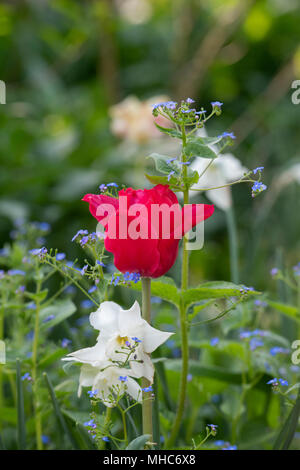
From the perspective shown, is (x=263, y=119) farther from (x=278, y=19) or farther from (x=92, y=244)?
(x=92, y=244)

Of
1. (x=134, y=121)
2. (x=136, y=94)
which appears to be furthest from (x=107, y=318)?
(x=136, y=94)

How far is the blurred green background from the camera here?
1.37 metres

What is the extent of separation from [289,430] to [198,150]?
0.72 feet

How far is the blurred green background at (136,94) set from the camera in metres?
1.37

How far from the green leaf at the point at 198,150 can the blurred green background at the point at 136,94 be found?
0.47m

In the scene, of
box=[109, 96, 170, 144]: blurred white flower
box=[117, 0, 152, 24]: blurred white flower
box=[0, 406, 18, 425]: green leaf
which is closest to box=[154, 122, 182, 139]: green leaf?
box=[0, 406, 18, 425]: green leaf

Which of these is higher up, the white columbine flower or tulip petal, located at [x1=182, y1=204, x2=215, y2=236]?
tulip petal, located at [x1=182, y1=204, x2=215, y2=236]

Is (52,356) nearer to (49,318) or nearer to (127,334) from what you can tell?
(49,318)

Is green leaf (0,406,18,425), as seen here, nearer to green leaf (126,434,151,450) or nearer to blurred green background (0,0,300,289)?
green leaf (126,434,151,450)

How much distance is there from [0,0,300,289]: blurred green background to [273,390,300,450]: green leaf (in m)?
0.40

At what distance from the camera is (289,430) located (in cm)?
45

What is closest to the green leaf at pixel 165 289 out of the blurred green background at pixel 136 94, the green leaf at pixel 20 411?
the green leaf at pixel 20 411

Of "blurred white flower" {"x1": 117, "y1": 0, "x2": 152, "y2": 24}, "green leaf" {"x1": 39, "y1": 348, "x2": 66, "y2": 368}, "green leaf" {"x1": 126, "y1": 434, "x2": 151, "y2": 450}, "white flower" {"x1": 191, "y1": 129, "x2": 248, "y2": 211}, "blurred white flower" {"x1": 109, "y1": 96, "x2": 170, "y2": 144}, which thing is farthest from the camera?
"blurred white flower" {"x1": 117, "y1": 0, "x2": 152, "y2": 24}
